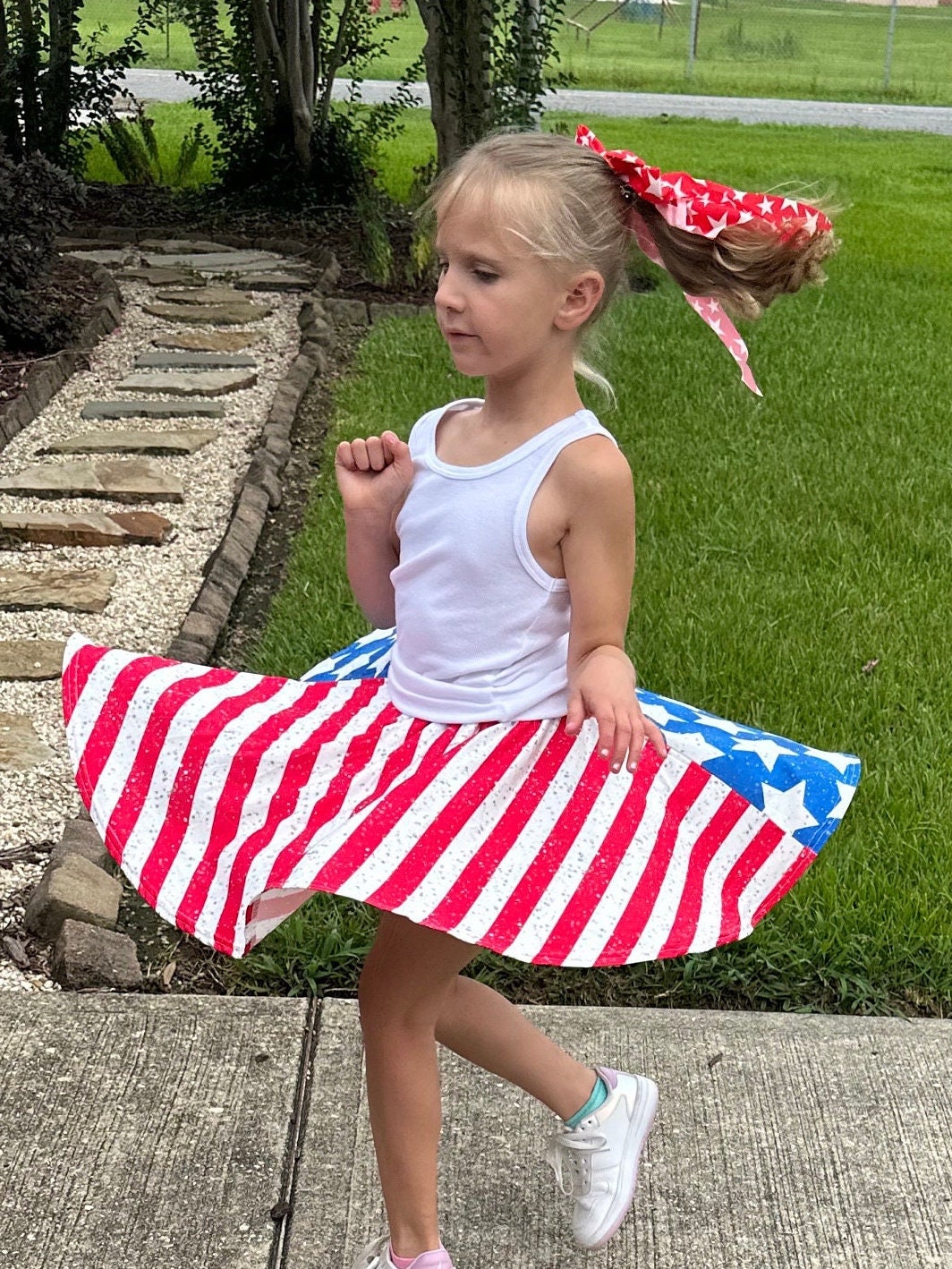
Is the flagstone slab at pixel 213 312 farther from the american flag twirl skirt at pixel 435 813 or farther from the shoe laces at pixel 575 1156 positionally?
the shoe laces at pixel 575 1156

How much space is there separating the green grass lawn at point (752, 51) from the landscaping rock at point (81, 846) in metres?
21.2

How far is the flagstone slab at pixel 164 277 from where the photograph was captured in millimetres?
8117

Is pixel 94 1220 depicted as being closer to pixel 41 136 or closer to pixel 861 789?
pixel 861 789

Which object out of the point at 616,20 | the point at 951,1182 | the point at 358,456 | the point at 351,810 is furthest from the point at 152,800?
the point at 616,20

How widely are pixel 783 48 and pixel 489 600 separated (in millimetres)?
29631

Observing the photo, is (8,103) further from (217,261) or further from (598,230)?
(598,230)

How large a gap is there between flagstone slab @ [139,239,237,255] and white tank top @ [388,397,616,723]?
24.0ft

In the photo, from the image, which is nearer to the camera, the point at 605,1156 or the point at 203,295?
the point at 605,1156

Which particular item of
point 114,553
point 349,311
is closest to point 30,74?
point 349,311

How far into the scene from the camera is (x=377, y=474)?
2064mm

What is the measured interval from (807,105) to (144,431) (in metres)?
17.8

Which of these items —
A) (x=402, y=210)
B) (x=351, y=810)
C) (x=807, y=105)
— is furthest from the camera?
(x=807, y=105)

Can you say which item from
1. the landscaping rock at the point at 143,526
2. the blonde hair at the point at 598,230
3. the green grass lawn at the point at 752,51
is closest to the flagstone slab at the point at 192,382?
the landscaping rock at the point at 143,526

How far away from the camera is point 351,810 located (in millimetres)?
1903
